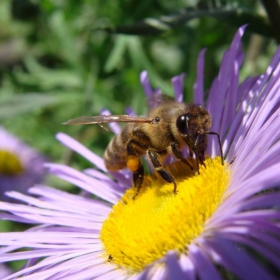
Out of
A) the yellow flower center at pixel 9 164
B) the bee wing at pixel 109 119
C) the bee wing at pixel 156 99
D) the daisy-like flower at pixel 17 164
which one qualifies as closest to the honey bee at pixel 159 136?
the bee wing at pixel 109 119

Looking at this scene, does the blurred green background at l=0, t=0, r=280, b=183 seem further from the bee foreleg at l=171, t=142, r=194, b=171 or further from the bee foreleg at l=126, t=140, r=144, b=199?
the bee foreleg at l=171, t=142, r=194, b=171

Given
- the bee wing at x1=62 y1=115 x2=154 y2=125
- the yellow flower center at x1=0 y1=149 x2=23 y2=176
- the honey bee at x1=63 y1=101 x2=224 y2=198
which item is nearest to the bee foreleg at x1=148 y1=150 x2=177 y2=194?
the honey bee at x1=63 y1=101 x2=224 y2=198

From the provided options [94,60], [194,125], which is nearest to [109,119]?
[194,125]

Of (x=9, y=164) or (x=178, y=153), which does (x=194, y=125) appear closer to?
(x=178, y=153)

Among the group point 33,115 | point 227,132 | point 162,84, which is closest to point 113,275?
point 227,132

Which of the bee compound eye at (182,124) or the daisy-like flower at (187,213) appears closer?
the daisy-like flower at (187,213)

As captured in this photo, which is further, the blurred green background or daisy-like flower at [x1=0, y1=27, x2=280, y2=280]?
the blurred green background

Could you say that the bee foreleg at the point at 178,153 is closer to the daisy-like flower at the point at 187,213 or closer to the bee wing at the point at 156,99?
the daisy-like flower at the point at 187,213
